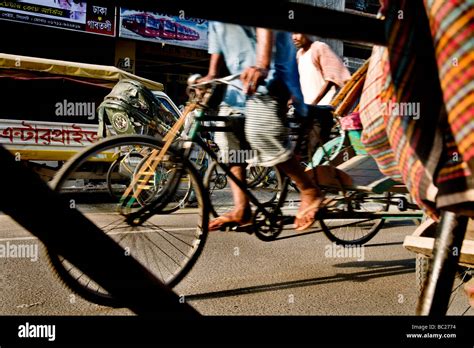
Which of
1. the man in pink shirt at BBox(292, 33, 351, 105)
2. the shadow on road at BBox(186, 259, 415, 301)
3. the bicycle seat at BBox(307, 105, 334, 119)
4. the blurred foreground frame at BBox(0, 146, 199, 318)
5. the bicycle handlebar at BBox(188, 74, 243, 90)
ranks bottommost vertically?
the shadow on road at BBox(186, 259, 415, 301)

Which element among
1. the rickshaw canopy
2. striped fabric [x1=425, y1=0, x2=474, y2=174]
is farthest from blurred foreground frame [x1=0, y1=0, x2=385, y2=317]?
the rickshaw canopy

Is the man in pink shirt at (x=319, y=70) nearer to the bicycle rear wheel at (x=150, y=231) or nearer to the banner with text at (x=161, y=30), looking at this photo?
the bicycle rear wheel at (x=150, y=231)

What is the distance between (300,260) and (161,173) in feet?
6.12

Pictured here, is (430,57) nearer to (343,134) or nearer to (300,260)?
(343,134)

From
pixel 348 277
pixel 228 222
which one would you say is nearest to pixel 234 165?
pixel 228 222

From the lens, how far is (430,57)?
95cm

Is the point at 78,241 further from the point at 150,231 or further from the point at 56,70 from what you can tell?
the point at 56,70

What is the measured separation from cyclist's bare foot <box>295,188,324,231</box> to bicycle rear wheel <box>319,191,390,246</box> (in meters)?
0.12

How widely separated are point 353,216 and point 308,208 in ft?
1.94

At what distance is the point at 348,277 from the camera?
3820 millimetres

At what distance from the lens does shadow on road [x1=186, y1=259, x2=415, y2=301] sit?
329cm

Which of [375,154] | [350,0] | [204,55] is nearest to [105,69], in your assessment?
[204,55]

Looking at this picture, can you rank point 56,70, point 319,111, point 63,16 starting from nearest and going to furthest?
point 319,111, point 56,70, point 63,16

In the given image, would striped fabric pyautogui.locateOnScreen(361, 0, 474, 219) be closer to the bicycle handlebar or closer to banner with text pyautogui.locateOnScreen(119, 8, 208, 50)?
the bicycle handlebar
